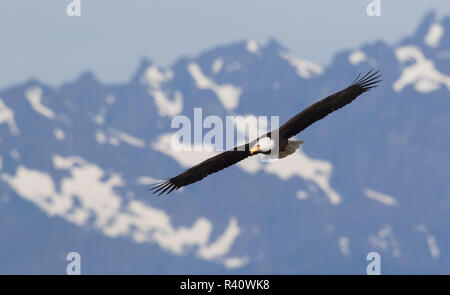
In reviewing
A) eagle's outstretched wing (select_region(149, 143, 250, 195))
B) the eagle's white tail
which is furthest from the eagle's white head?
eagle's outstretched wing (select_region(149, 143, 250, 195))

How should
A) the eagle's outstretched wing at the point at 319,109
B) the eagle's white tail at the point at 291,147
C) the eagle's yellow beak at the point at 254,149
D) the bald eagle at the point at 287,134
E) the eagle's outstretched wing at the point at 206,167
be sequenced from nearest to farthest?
1. the eagle's yellow beak at the point at 254,149
2. the bald eagle at the point at 287,134
3. the eagle's white tail at the point at 291,147
4. the eagle's outstretched wing at the point at 319,109
5. the eagle's outstretched wing at the point at 206,167

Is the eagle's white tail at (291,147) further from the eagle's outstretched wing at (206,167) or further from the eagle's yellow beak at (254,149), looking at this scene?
the eagle's outstretched wing at (206,167)

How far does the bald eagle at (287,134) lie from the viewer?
1177 inches

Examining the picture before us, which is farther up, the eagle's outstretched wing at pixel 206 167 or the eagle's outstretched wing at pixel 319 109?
the eagle's outstretched wing at pixel 319 109

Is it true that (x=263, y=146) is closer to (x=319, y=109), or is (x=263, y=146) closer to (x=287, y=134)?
(x=287, y=134)

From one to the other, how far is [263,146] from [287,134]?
1.45m

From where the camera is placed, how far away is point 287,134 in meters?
30.6

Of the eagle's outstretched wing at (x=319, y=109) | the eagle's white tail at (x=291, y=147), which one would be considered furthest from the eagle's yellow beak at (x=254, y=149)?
the eagle's outstretched wing at (x=319, y=109)
